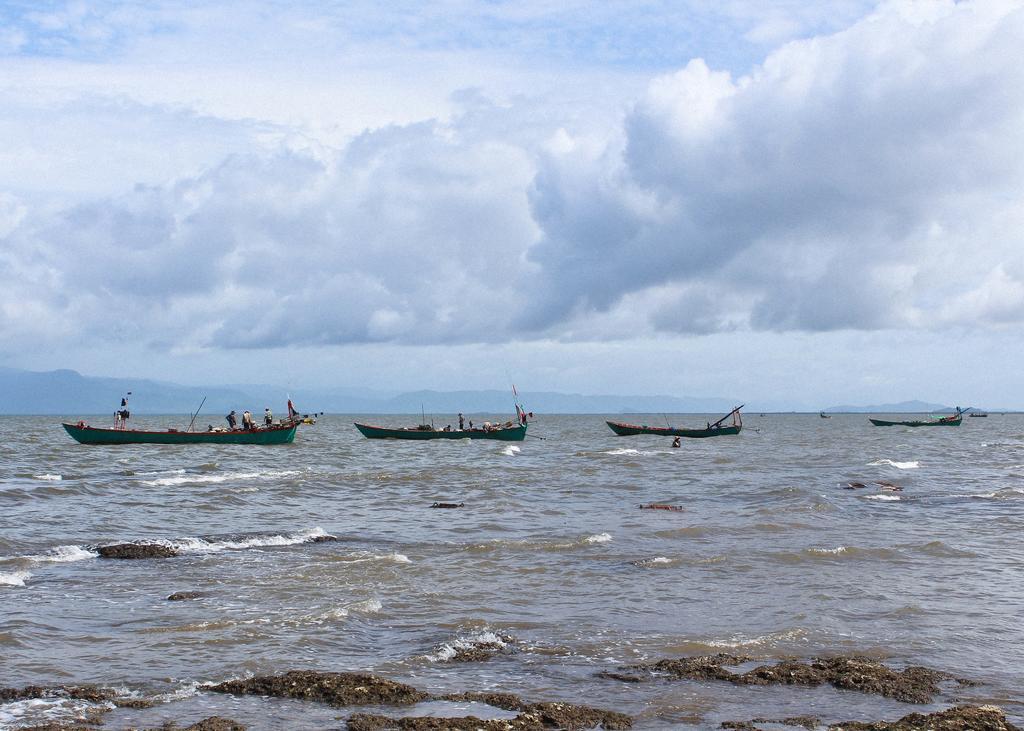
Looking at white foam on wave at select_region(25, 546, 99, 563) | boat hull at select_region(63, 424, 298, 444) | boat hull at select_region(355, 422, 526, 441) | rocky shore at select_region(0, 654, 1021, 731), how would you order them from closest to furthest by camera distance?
1. rocky shore at select_region(0, 654, 1021, 731)
2. white foam on wave at select_region(25, 546, 99, 563)
3. boat hull at select_region(63, 424, 298, 444)
4. boat hull at select_region(355, 422, 526, 441)

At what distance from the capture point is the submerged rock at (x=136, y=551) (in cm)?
1950

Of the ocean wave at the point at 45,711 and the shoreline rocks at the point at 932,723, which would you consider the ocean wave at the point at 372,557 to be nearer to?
the ocean wave at the point at 45,711

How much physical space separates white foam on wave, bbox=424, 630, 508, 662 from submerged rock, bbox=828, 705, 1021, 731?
490 cm

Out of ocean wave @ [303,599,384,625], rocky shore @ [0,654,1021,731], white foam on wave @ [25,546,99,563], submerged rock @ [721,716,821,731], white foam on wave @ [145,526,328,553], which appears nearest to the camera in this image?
rocky shore @ [0,654,1021,731]

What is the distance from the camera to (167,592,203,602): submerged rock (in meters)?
15.2

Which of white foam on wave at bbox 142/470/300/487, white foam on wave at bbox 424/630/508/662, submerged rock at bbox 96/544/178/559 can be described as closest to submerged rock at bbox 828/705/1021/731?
white foam on wave at bbox 424/630/508/662

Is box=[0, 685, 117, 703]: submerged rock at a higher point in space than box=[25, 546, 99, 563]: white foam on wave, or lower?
higher

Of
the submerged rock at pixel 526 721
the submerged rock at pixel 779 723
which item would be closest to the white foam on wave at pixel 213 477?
the submerged rock at pixel 526 721

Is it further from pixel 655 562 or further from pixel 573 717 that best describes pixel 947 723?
pixel 655 562

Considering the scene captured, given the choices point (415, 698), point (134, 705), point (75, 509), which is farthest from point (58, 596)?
point (75, 509)

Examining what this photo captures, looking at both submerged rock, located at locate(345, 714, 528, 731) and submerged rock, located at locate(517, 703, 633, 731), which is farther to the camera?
submerged rock, located at locate(517, 703, 633, 731)

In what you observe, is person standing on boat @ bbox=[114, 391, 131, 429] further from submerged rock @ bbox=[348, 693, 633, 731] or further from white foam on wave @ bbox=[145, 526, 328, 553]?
submerged rock @ bbox=[348, 693, 633, 731]

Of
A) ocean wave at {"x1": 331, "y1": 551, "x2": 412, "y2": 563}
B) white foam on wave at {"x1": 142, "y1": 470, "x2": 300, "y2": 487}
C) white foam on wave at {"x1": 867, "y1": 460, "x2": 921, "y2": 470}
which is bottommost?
white foam on wave at {"x1": 867, "y1": 460, "x2": 921, "y2": 470}

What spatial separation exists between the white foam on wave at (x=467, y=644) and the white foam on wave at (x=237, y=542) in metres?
9.68
